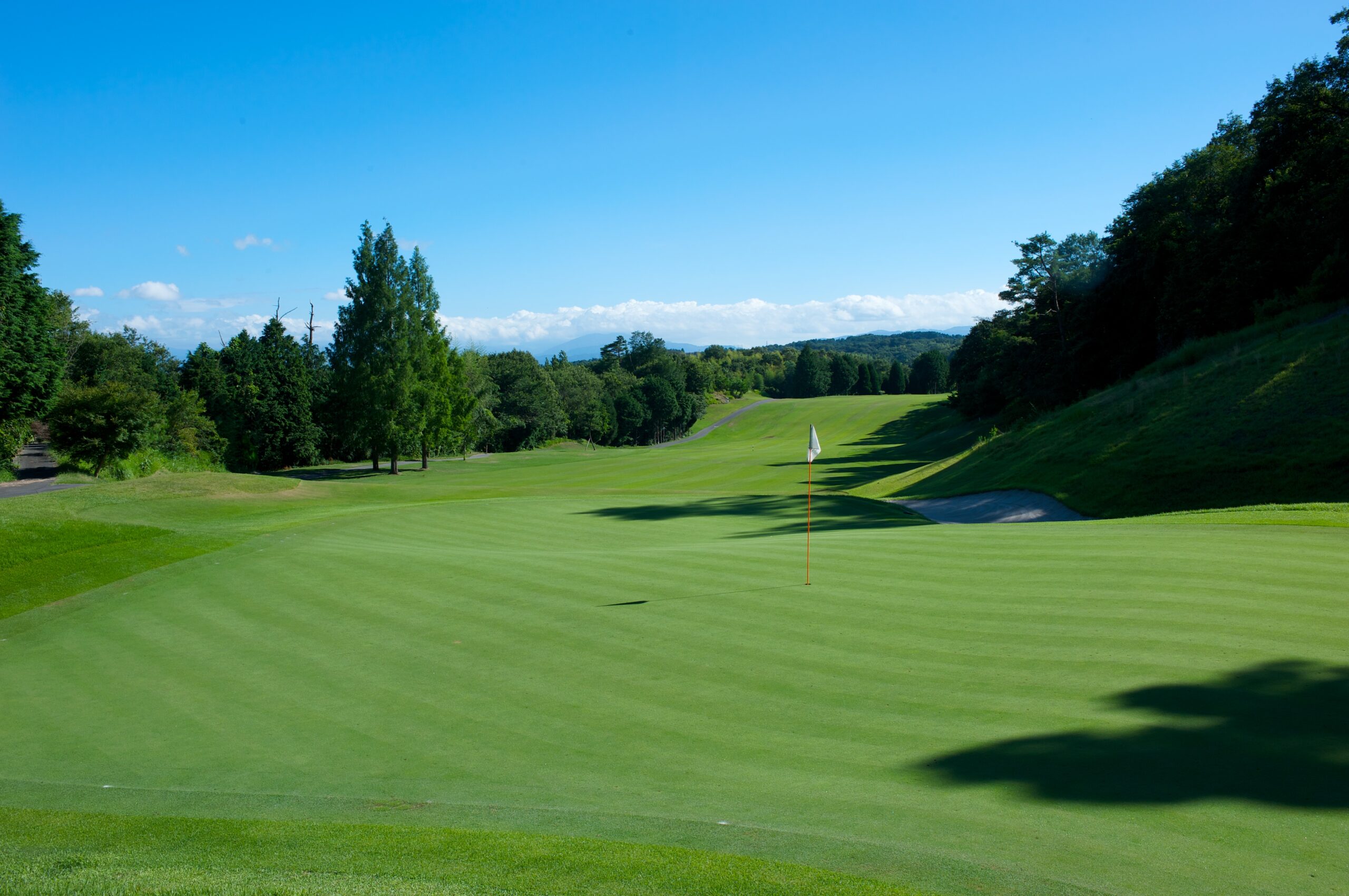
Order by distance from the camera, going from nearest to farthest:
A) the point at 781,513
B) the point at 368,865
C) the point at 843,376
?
the point at 368,865 < the point at 781,513 < the point at 843,376

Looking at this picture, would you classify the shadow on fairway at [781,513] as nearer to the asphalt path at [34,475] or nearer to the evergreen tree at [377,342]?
the asphalt path at [34,475]

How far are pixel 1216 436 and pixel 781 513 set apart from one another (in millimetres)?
11842

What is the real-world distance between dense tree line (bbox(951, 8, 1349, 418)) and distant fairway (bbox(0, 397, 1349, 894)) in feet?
74.1

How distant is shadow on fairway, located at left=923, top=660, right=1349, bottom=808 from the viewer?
4.93 metres

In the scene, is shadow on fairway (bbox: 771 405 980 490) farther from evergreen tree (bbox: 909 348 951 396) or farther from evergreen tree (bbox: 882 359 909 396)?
evergreen tree (bbox: 882 359 909 396)

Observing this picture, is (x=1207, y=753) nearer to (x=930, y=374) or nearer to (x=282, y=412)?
(x=282, y=412)

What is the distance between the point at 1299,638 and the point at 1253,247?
30.7 m

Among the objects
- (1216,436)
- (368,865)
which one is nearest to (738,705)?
(368,865)

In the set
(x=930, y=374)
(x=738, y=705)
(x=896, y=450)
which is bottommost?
(x=738, y=705)

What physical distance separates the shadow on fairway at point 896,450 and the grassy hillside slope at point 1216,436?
52.6ft

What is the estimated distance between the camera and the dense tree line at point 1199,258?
2852 centimetres

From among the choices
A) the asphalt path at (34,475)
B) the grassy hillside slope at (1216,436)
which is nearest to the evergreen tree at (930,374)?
the grassy hillside slope at (1216,436)

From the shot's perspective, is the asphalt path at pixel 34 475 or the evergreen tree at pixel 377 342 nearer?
the asphalt path at pixel 34 475

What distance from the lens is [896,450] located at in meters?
59.0
